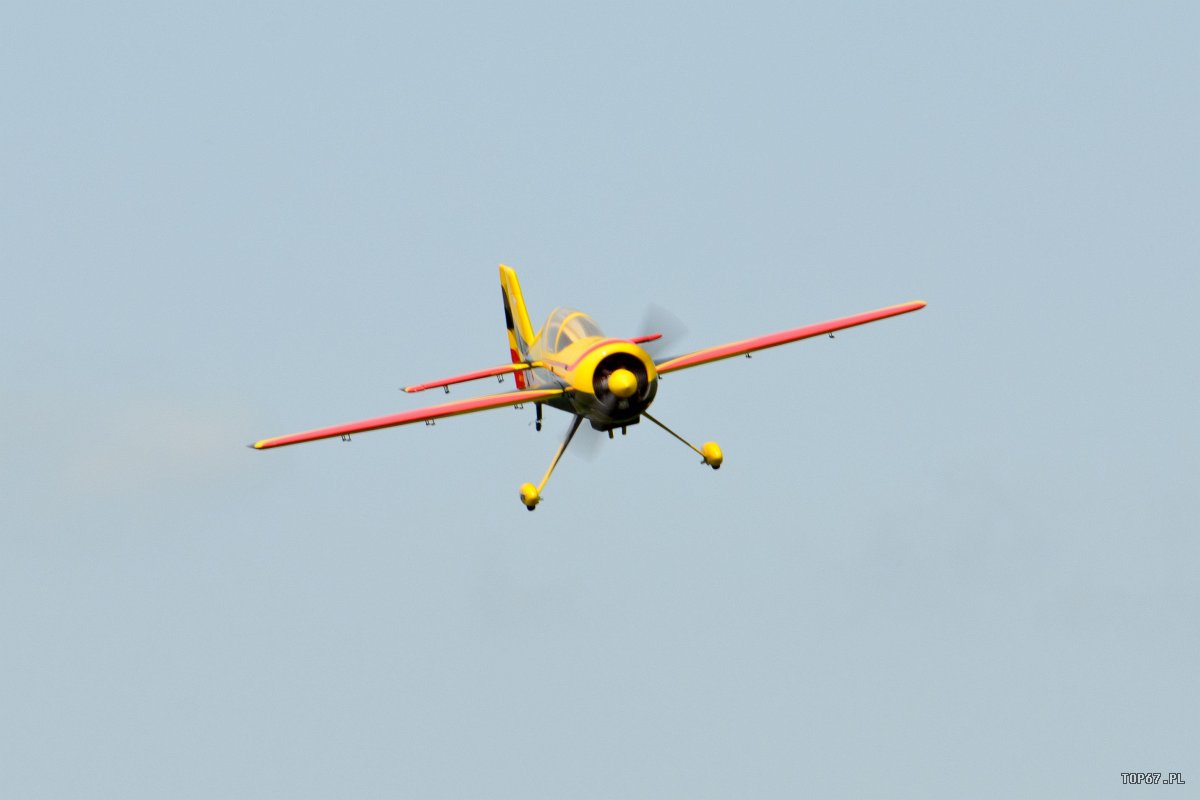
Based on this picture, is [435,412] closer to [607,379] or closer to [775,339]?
[607,379]

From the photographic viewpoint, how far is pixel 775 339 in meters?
48.1

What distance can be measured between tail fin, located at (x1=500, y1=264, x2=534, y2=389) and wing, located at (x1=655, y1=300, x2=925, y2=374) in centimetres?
603

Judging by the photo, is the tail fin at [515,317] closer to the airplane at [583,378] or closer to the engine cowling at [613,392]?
the airplane at [583,378]

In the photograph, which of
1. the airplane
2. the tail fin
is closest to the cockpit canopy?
the airplane

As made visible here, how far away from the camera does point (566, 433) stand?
1791 inches

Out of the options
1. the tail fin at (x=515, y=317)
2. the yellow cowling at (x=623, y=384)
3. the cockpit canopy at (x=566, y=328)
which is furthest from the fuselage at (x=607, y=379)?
the tail fin at (x=515, y=317)

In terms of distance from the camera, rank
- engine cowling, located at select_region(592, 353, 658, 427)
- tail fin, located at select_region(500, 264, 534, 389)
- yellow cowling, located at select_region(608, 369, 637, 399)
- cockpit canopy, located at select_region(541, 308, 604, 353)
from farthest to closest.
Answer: tail fin, located at select_region(500, 264, 534, 389)
cockpit canopy, located at select_region(541, 308, 604, 353)
engine cowling, located at select_region(592, 353, 658, 427)
yellow cowling, located at select_region(608, 369, 637, 399)

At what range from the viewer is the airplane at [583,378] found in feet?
143

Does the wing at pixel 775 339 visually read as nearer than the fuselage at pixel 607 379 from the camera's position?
No

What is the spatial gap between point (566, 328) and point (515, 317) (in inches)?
288

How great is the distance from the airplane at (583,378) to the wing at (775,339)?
0.02m

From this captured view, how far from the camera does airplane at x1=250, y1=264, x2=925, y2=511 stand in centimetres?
4359

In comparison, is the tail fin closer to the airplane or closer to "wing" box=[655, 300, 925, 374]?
the airplane

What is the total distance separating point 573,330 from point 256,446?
7396 millimetres
